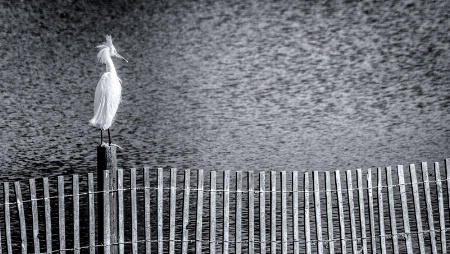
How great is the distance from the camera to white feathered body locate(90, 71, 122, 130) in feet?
30.7

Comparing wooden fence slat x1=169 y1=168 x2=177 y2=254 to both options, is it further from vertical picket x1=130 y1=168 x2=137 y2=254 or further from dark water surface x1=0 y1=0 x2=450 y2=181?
dark water surface x1=0 y1=0 x2=450 y2=181

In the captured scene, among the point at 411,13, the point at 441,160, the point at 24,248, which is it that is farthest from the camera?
the point at 411,13

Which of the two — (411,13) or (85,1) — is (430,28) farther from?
(85,1)

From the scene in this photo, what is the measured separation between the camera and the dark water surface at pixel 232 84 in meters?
18.3

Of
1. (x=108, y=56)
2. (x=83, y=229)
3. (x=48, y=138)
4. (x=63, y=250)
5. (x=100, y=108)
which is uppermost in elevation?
(x=48, y=138)

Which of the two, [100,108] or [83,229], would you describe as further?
[83,229]

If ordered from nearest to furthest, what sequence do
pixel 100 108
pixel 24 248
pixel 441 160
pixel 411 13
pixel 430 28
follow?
pixel 24 248, pixel 100 108, pixel 441 160, pixel 430 28, pixel 411 13

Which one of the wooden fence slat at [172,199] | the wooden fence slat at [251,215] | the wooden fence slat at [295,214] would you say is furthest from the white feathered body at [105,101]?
the wooden fence slat at [295,214]

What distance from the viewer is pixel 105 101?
9.37 meters

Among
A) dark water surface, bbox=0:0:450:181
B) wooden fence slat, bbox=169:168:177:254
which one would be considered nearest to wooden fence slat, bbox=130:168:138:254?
wooden fence slat, bbox=169:168:177:254

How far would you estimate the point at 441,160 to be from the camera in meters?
16.5

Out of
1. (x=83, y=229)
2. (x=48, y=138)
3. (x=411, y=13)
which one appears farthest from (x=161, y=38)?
(x=83, y=229)

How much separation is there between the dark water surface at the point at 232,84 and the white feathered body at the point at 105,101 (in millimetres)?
7294

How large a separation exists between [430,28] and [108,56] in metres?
24.6
